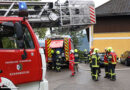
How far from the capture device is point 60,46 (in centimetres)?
1639

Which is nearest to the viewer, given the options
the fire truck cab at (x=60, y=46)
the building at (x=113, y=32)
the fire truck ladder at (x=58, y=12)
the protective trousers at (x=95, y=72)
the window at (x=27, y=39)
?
the window at (x=27, y=39)

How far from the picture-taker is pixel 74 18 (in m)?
6.89

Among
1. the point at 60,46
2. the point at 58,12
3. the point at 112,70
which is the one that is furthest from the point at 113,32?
the point at 58,12

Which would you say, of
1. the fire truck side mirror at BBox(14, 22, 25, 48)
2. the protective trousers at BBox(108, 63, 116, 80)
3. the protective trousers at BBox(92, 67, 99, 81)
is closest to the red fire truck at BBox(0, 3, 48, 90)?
the fire truck side mirror at BBox(14, 22, 25, 48)

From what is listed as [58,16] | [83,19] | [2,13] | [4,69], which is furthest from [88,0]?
[4,69]

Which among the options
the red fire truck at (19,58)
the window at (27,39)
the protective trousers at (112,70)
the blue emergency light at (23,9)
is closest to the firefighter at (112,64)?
the protective trousers at (112,70)

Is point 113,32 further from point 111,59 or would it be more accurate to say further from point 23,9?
point 23,9

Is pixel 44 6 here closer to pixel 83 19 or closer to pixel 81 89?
pixel 83 19

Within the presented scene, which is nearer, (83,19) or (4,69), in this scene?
(4,69)

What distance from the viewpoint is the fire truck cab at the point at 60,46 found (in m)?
16.3

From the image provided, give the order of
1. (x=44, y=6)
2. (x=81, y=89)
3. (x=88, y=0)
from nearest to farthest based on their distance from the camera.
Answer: (x=44, y=6) < (x=88, y=0) < (x=81, y=89)

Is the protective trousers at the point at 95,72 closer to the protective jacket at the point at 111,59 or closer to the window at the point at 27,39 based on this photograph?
the protective jacket at the point at 111,59

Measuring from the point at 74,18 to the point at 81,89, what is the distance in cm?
336

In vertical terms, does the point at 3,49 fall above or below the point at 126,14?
below
